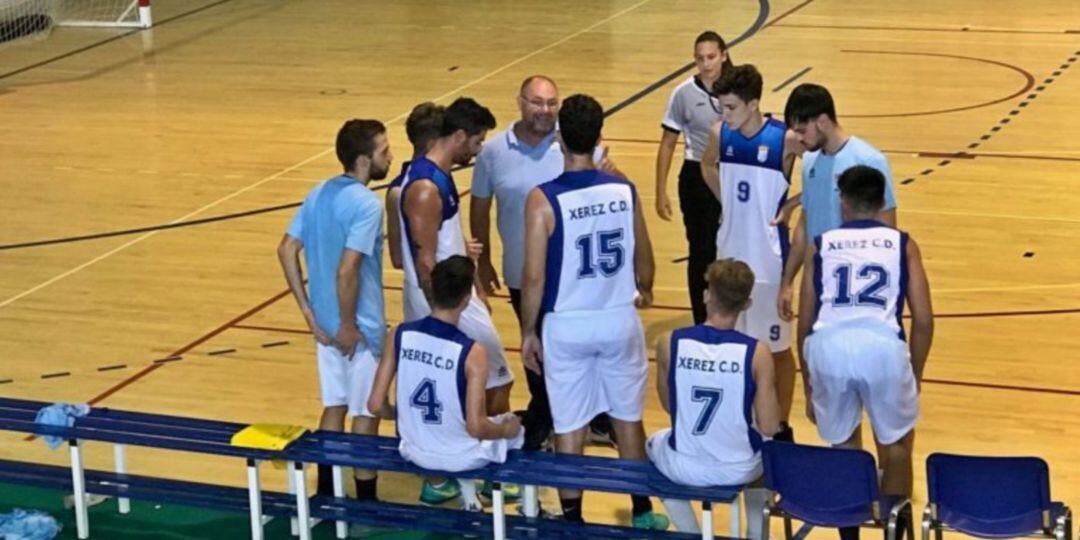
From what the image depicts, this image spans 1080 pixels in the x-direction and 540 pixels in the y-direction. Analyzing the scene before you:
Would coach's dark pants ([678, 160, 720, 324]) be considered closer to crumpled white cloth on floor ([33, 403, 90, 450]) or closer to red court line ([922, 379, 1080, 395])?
red court line ([922, 379, 1080, 395])

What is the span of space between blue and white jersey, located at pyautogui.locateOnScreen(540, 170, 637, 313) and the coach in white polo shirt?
1.02 metres

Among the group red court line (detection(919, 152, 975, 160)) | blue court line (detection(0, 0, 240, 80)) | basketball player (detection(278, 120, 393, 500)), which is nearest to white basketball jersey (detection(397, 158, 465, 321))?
basketball player (detection(278, 120, 393, 500))

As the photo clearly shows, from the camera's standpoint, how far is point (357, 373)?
8.12m

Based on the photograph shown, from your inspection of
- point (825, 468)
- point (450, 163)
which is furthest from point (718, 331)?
point (450, 163)

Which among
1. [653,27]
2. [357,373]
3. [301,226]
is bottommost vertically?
[357,373]

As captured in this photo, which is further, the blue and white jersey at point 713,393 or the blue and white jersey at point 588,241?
the blue and white jersey at point 588,241

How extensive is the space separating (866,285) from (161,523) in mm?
3358

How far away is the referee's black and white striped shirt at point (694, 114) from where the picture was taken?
32.5 feet

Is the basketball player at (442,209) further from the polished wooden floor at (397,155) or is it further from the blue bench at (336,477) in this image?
the polished wooden floor at (397,155)

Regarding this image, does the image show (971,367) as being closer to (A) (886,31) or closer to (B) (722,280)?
(B) (722,280)

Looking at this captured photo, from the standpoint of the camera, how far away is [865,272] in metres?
7.22

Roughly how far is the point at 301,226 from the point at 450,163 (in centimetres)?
74

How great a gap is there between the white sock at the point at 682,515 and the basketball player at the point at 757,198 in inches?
52.4

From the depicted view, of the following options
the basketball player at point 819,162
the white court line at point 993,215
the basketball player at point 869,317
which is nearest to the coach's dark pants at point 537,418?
the basketball player at point 819,162
